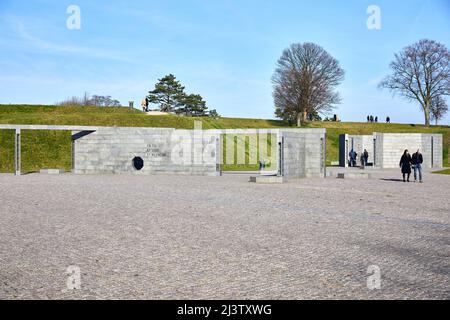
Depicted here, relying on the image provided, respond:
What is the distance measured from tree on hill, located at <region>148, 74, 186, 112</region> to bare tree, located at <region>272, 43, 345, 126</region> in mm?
16173

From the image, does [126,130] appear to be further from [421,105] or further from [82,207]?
[421,105]

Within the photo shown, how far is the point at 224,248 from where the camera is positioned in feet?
26.5

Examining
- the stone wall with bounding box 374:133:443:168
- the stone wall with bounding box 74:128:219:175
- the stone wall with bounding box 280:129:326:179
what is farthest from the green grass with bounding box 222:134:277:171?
the stone wall with bounding box 374:133:443:168

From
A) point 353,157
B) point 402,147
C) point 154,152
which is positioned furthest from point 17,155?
point 402,147

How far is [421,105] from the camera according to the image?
220 ft

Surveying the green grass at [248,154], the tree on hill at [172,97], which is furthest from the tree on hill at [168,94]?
the green grass at [248,154]

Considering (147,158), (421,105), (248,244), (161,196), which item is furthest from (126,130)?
(421,105)

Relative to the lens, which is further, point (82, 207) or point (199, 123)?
point (199, 123)

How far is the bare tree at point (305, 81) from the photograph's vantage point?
68.4 metres

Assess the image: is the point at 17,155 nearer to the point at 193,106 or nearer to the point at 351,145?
the point at 351,145

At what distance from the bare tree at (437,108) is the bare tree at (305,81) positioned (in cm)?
1231

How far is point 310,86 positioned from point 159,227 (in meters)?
60.5

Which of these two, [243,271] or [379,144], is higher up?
[379,144]

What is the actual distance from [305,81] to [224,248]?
62181 mm
